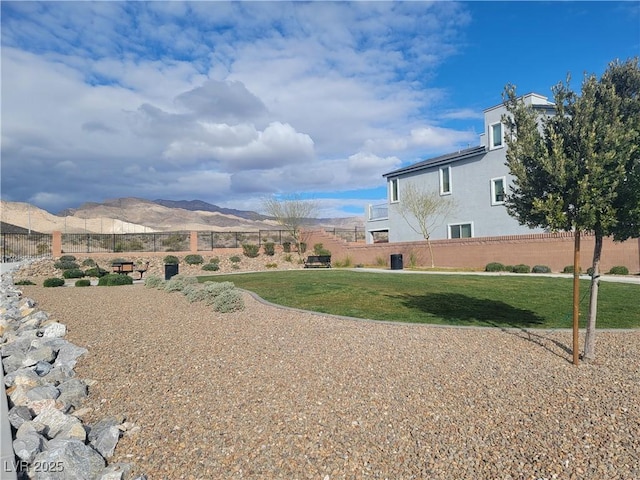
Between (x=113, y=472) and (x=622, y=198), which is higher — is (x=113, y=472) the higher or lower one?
the lower one

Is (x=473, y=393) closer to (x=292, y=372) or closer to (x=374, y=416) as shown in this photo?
(x=374, y=416)

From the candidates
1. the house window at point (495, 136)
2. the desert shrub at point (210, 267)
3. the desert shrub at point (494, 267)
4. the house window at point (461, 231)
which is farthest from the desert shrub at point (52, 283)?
the house window at point (495, 136)

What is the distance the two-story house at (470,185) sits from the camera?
1057 inches

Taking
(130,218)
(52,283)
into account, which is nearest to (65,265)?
(52,283)

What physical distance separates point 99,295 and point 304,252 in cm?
2232

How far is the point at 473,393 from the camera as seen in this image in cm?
508

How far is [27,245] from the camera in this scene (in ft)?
123

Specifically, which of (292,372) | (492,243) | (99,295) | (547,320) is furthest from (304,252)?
(292,372)

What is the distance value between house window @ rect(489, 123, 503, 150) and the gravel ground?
71.4 ft

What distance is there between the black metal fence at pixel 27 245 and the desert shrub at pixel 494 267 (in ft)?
103

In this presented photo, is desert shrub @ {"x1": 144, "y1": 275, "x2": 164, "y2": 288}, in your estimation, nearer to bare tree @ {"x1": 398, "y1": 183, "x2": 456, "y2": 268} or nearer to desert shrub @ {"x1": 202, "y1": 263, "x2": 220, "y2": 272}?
desert shrub @ {"x1": 202, "y1": 263, "x2": 220, "y2": 272}

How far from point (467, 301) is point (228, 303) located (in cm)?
620

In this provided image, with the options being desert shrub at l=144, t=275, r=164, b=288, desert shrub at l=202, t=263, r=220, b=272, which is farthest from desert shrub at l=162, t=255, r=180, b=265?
desert shrub at l=144, t=275, r=164, b=288

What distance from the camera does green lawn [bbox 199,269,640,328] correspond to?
9336 mm
